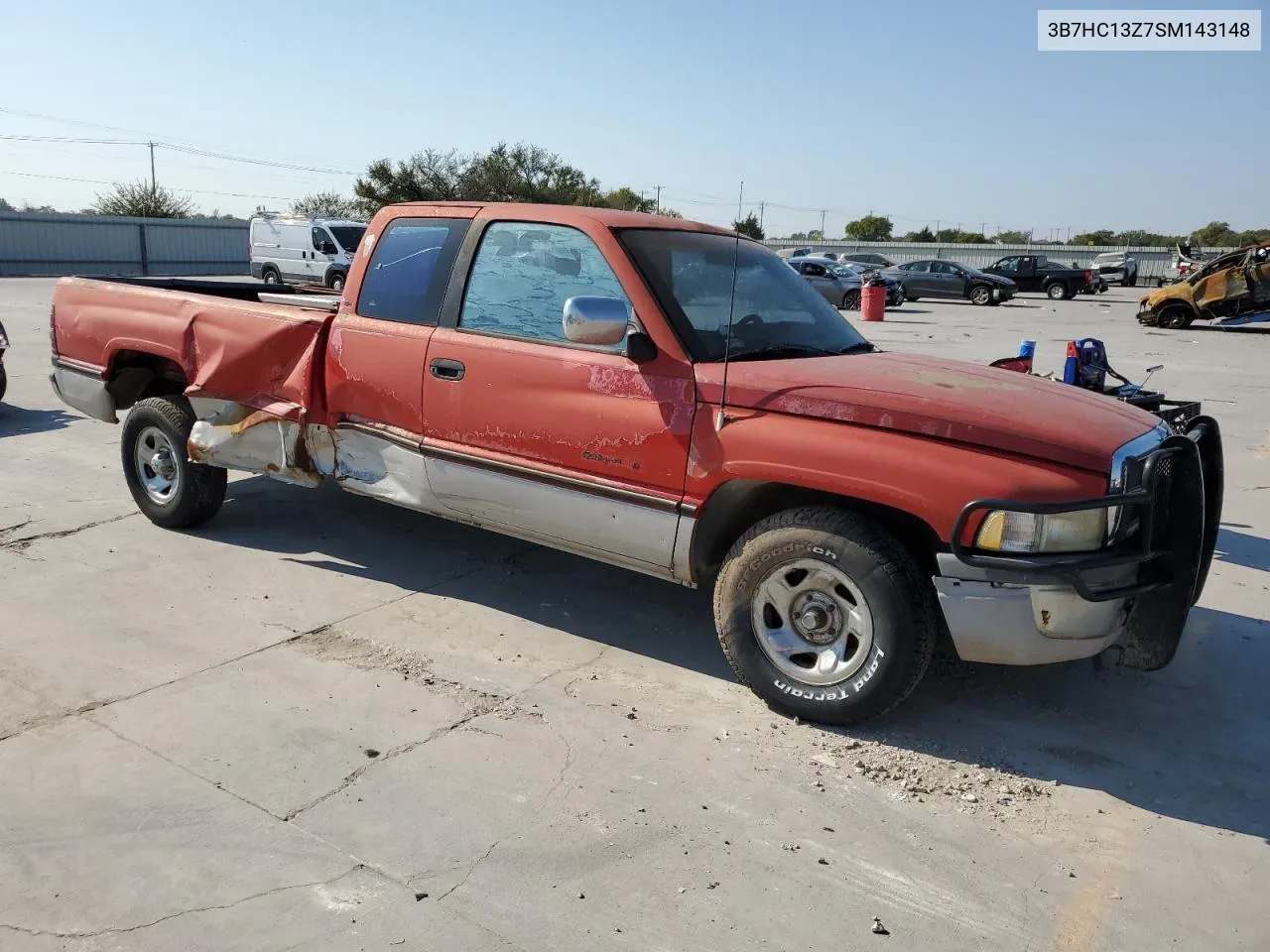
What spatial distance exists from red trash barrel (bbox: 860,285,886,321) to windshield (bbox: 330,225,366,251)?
1243cm

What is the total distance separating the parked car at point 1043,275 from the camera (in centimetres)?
3441

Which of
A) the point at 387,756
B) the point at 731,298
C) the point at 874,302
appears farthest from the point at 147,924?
the point at 874,302

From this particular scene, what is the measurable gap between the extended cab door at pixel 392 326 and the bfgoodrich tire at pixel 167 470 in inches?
48.2

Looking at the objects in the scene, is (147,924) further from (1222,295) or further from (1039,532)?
(1222,295)

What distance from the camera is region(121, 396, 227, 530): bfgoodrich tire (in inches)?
221

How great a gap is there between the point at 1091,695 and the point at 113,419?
5576 mm

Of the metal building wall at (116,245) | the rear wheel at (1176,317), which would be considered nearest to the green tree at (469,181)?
the metal building wall at (116,245)

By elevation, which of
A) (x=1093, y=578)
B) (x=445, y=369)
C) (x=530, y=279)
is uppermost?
(x=530, y=279)

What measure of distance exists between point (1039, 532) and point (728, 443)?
1.14 meters

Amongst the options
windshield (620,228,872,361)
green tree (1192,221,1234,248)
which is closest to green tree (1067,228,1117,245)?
green tree (1192,221,1234,248)

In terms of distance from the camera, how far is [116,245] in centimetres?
3591

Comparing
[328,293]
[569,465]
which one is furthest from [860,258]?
[569,465]

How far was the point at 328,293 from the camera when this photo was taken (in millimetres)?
7180

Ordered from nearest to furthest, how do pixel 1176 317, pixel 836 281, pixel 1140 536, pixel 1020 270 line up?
pixel 1140 536 → pixel 1176 317 → pixel 836 281 → pixel 1020 270
